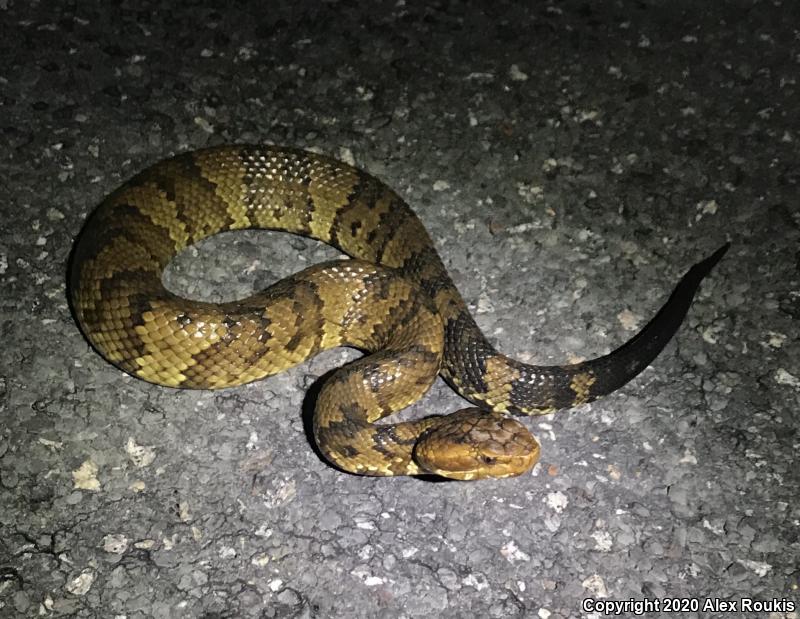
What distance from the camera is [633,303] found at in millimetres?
5270

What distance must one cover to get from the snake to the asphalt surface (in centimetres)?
17

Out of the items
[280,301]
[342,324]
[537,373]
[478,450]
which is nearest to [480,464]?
[478,450]

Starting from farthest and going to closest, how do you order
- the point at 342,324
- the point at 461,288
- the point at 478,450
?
the point at 461,288 < the point at 342,324 < the point at 478,450

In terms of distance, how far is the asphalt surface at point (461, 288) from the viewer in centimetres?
409

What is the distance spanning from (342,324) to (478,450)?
1.31 meters

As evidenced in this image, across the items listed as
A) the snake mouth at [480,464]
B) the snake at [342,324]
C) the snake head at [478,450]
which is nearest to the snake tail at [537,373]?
the snake at [342,324]

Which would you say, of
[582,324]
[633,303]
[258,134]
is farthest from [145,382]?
[633,303]

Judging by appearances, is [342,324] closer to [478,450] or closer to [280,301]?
[280,301]

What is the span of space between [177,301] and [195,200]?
97cm

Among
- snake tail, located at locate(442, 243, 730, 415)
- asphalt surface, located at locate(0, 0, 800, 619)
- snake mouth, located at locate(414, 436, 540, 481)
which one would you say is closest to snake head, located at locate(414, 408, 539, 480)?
snake mouth, located at locate(414, 436, 540, 481)

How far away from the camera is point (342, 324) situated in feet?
16.6

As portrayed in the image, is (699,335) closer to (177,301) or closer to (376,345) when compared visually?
(376,345)

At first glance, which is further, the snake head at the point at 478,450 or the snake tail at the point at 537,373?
the snake tail at the point at 537,373

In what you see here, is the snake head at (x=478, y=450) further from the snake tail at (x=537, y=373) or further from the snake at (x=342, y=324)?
the snake tail at (x=537, y=373)
